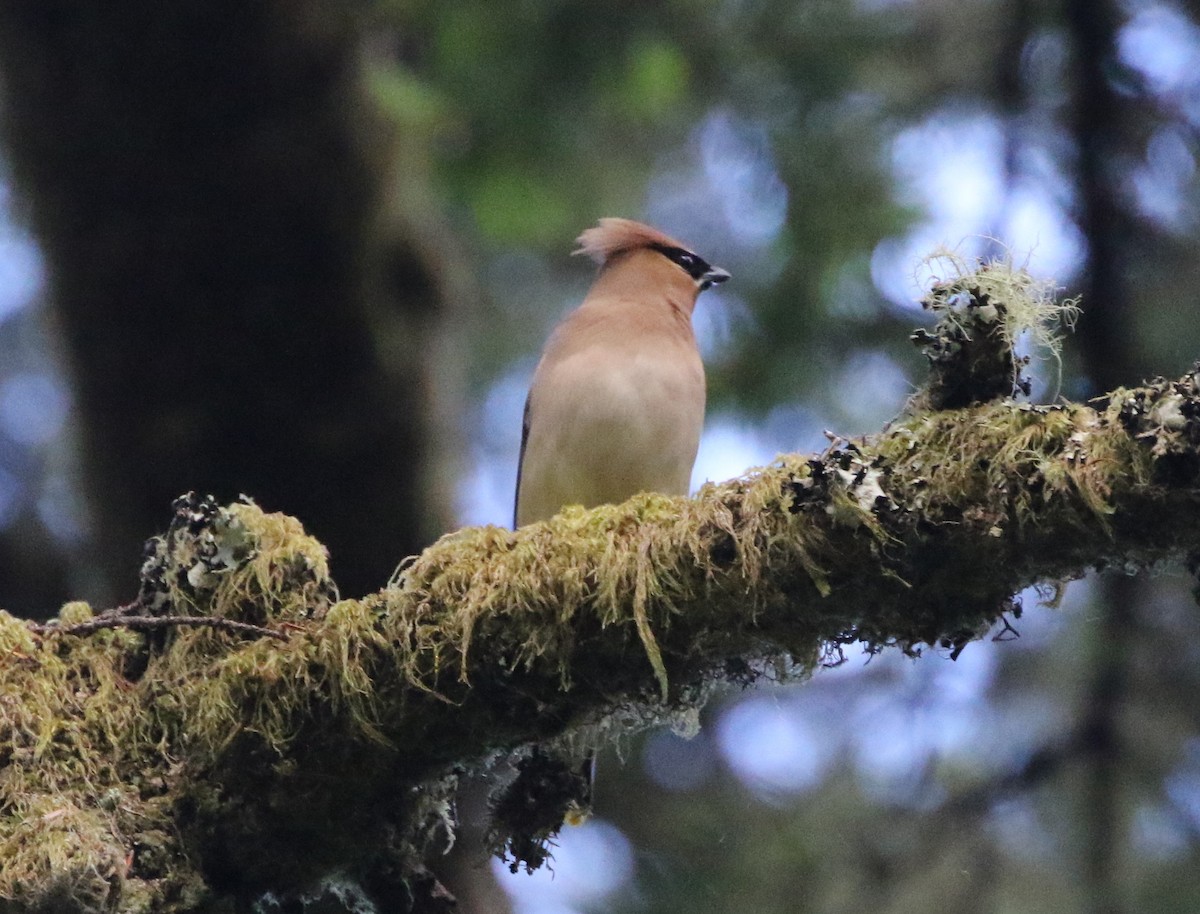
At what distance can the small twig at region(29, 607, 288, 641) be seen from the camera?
10.1 ft

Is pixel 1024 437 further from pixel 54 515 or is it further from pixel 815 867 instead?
pixel 54 515

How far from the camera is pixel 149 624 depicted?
3.18 metres

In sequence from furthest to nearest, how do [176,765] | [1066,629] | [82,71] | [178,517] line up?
1. [1066,629]
2. [82,71]
3. [178,517]
4. [176,765]

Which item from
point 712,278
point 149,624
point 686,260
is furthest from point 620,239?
point 149,624

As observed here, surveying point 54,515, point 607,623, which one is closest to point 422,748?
point 607,623

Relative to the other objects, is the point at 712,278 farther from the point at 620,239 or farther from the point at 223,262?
the point at 223,262

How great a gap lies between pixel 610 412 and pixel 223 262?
5.55ft

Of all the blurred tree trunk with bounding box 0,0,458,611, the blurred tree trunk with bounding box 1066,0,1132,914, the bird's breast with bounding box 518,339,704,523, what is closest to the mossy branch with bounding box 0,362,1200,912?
the bird's breast with bounding box 518,339,704,523

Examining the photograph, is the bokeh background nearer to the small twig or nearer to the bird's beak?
the bird's beak

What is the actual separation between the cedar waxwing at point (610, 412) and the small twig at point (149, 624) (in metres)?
1.52

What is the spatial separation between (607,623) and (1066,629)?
454cm

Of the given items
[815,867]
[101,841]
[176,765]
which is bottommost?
[101,841]

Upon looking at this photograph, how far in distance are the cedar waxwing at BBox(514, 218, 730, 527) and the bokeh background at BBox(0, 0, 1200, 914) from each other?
→ 0.95 meters

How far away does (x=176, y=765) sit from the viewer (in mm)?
3043
